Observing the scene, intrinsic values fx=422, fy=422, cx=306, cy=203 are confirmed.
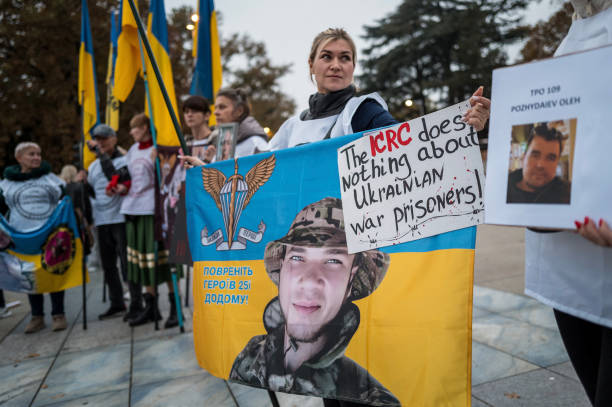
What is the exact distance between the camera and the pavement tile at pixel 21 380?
3.15 m

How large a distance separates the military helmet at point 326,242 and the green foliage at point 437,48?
28.0 m

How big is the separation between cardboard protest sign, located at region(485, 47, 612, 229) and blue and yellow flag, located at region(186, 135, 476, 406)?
37 cm

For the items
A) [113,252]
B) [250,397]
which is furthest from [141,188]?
[250,397]

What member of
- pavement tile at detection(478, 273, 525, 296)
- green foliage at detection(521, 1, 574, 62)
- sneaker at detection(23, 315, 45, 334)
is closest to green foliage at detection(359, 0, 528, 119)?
green foliage at detection(521, 1, 574, 62)

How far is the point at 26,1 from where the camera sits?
12.5 meters

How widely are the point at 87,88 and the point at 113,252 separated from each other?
7.78 ft

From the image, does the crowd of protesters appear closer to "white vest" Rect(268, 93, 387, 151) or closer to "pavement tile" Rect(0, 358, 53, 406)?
"white vest" Rect(268, 93, 387, 151)

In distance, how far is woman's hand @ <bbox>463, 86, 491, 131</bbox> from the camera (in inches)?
54.6

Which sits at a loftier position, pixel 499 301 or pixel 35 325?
pixel 499 301

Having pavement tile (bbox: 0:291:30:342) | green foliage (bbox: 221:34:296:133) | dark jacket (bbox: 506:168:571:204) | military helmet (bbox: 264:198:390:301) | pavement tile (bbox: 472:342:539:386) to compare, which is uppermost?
green foliage (bbox: 221:34:296:133)

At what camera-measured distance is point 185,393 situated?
9.98 feet

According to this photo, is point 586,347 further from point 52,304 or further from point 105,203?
point 52,304

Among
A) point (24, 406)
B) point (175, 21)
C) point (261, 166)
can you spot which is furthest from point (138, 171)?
point (175, 21)

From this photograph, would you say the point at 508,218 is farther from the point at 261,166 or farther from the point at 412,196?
the point at 261,166
